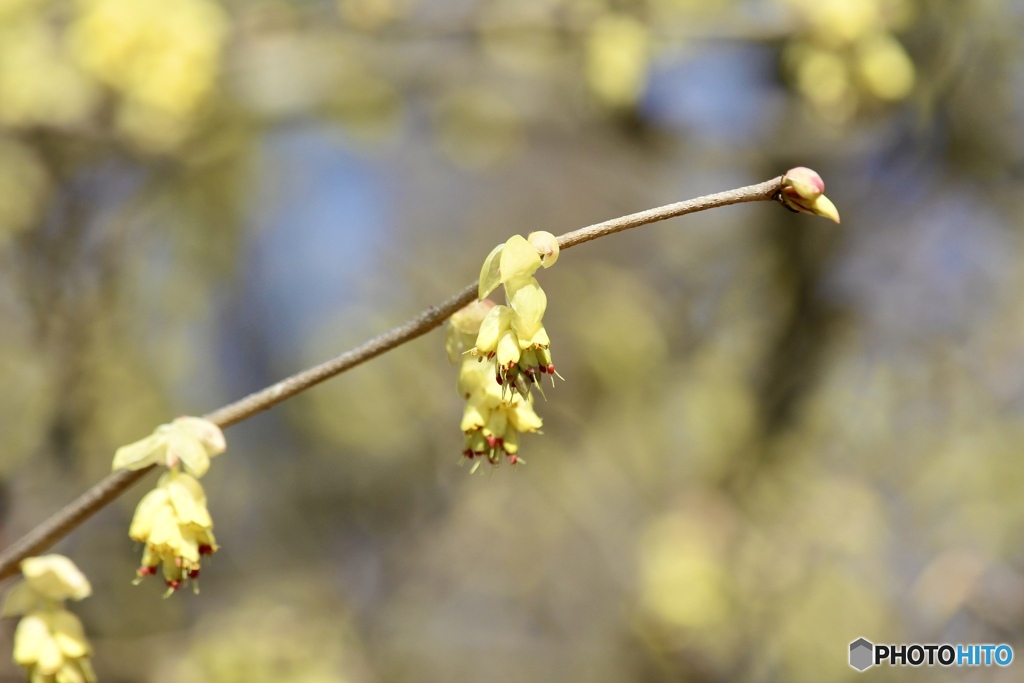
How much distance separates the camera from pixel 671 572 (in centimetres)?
514

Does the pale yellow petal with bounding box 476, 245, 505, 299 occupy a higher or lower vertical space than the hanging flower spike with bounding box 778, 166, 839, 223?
lower

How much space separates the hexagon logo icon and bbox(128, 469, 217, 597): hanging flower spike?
3054 millimetres

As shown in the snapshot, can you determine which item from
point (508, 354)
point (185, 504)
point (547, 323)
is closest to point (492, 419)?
point (508, 354)

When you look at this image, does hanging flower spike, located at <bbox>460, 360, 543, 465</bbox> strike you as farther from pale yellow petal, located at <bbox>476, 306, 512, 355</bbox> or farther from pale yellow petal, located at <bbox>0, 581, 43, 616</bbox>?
pale yellow petal, located at <bbox>0, 581, 43, 616</bbox>

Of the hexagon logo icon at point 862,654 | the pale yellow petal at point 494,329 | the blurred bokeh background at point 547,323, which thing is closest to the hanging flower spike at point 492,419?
the pale yellow petal at point 494,329

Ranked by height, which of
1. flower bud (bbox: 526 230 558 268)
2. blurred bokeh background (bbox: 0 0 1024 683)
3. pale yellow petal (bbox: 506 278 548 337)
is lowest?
pale yellow petal (bbox: 506 278 548 337)

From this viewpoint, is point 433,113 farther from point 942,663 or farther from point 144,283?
point 942,663

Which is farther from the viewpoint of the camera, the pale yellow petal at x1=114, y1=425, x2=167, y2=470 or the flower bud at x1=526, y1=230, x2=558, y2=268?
the pale yellow petal at x1=114, y1=425, x2=167, y2=470

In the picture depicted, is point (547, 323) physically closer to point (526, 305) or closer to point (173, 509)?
point (173, 509)

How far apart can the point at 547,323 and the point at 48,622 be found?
541 cm

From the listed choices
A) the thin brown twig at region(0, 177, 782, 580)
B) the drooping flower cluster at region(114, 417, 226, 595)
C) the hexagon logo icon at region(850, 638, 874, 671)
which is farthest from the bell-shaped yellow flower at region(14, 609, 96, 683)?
the hexagon logo icon at region(850, 638, 874, 671)

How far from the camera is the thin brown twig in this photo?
3.58 ft

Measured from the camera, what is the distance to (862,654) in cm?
357

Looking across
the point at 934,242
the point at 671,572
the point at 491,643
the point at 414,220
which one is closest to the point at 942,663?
the point at 671,572
